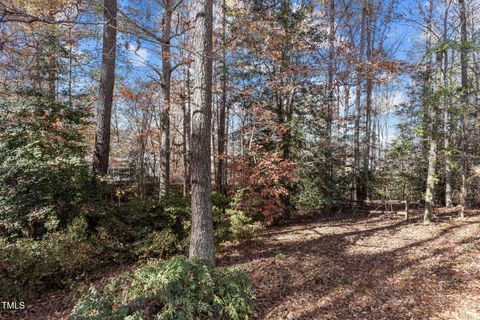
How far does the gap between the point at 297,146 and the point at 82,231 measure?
6.76m

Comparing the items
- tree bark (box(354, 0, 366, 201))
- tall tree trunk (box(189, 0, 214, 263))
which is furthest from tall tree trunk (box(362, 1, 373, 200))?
tall tree trunk (box(189, 0, 214, 263))

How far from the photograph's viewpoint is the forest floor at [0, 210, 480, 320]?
10.8 feet

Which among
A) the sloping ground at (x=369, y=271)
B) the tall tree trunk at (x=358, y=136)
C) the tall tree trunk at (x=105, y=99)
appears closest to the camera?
the sloping ground at (x=369, y=271)

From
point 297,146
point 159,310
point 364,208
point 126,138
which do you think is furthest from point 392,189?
point 126,138

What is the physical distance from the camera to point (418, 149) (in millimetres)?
10516

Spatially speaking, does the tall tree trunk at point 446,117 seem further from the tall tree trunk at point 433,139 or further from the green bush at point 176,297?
the green bush at point 176,297

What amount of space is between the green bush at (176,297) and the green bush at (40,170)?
276 cm

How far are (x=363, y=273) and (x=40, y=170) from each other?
248 inches

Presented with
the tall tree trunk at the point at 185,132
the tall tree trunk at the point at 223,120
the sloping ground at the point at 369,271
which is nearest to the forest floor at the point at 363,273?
the sloping ground at the point at 369,271

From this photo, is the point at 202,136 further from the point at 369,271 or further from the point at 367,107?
the point at 367,107

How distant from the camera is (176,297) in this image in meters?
2.81

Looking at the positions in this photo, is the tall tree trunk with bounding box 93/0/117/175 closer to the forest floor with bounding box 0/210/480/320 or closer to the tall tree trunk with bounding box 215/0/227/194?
the forest floor with bounding box 0/210/480/320

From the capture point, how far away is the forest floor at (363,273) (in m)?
3.30

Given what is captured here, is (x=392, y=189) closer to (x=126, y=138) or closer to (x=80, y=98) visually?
(x=80, y=98)
